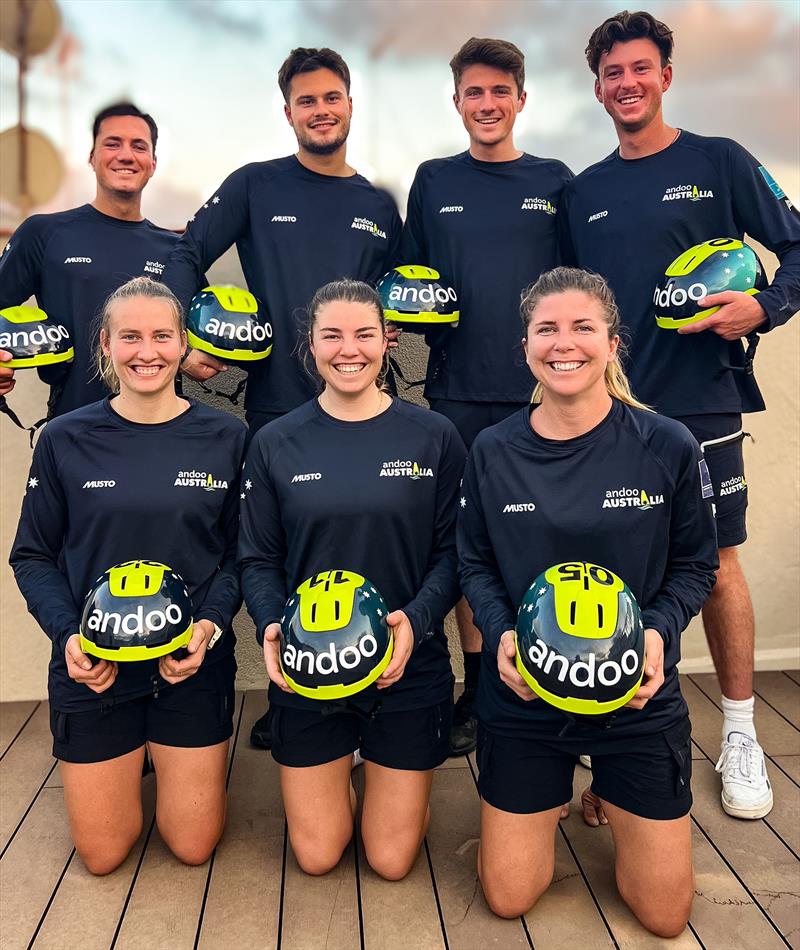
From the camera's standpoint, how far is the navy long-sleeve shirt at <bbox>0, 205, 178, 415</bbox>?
3.35 meters

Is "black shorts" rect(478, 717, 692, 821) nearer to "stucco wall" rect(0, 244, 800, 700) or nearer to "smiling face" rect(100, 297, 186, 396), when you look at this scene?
"smiling face" rect(100, 297, 186, 396)

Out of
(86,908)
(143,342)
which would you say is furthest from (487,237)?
(86,908)

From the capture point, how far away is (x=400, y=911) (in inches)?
98.0

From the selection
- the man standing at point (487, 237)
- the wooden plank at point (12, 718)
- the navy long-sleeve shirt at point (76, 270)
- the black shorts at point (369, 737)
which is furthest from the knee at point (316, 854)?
the navy long-sleeve shirt at point (76, 270)

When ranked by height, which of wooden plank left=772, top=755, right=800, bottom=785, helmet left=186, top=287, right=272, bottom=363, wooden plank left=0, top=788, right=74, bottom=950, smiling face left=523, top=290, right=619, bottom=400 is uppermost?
smiling face left=523, top=290, right=619, bottom=400

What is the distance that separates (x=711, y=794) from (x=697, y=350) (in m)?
1.62

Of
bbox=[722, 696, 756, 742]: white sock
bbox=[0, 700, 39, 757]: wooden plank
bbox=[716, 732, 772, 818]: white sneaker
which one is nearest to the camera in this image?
bbox=[716, 732, 772, 818]: white sneaker

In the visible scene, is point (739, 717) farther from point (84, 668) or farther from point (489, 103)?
point (489, 103)

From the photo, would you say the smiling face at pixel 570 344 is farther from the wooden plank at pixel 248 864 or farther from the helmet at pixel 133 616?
the wooden plank at pixel 248 864

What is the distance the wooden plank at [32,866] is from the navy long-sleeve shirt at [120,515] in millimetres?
549

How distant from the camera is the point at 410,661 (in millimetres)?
2686

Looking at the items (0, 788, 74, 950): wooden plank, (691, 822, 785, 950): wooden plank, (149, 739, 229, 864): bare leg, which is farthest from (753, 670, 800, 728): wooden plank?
(0, 788, 74, 950): wooden plank

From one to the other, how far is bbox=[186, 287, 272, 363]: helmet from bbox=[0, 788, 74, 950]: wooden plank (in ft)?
5.80

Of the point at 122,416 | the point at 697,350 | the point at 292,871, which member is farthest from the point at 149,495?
the point at 697,350
